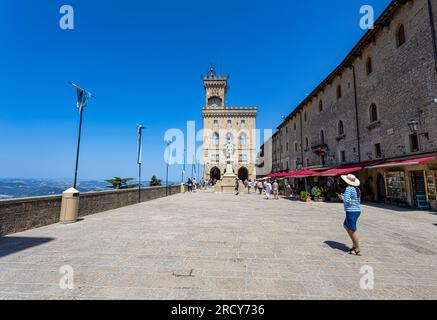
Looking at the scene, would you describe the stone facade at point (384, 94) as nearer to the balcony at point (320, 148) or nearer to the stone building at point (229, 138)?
the balcony at point (320, 148)

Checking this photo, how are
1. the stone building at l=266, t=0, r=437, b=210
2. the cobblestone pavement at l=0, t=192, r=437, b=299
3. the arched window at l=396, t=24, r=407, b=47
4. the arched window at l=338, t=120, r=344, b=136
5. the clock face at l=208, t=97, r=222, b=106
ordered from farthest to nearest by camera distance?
the clock face at l=208, t=97, r=222, b=106 → the arched window at l=338, t=120, r=344, b=136 → the arched window at l=396, t=24, r=407, b=47 → the stone building at l=266, t=0, r=437, b=210 → the cobblestone pavement at l=0, t=192, r=437, b=299

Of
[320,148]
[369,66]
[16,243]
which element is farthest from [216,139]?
[16,243]

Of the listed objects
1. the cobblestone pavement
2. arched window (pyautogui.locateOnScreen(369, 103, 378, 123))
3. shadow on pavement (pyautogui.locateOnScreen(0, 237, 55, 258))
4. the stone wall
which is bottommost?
shadow on pavement (pyautogui.locateOnScreen(0, 237, 55, 258))

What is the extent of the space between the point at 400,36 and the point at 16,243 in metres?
22.1

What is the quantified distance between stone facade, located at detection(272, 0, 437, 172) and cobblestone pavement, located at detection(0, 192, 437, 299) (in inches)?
365

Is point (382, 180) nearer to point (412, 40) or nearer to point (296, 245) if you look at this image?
point (412, 40)

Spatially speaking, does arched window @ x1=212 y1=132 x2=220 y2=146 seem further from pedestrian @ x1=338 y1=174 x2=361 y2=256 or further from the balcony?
pedestrian @ x1=338 y1=174 x2=361 y2=256

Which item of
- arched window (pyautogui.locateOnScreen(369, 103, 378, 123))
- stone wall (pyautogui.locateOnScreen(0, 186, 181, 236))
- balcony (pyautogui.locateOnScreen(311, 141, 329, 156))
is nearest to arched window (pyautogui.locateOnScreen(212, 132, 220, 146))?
balcony (pyautogui.locateOnScreen(311, 141, 329, 156))

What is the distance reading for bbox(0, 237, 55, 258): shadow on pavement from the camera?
484cm

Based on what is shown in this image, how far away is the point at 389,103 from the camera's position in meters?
14.9

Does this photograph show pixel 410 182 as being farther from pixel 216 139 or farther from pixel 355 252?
pixel 216 139

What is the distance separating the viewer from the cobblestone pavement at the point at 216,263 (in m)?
3.01

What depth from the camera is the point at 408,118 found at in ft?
43.7
